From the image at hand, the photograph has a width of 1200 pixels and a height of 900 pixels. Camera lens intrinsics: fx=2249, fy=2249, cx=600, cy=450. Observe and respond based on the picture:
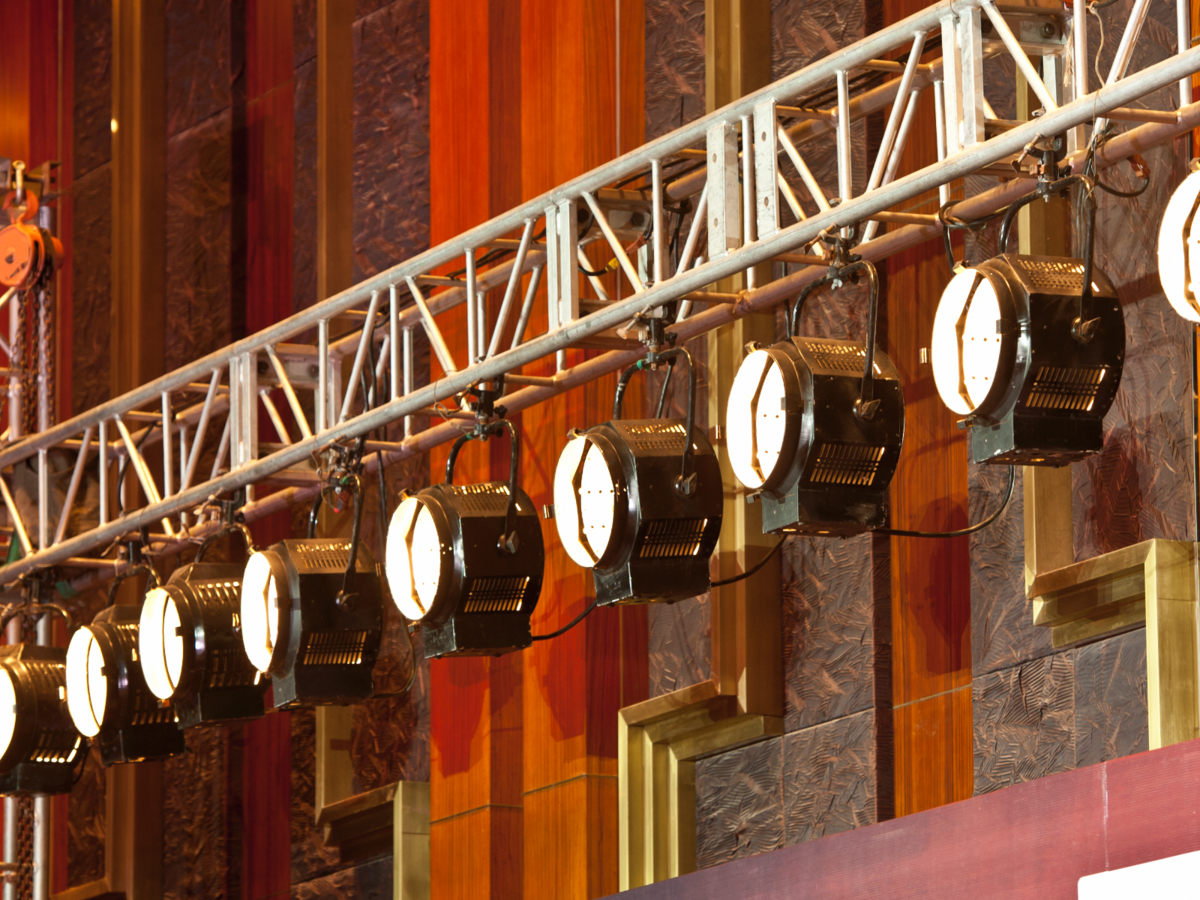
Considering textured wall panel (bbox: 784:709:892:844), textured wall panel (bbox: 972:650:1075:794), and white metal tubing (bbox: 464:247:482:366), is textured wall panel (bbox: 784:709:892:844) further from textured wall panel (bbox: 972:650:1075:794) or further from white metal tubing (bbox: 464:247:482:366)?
white metal tubing (bbox: 464:247:482:366)

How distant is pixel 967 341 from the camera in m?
4.68

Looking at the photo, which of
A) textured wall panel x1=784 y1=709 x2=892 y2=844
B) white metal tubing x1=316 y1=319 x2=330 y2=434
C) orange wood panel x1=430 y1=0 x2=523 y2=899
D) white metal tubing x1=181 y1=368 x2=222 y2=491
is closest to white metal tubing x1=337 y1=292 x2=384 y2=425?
white metal tubing x1=316 y1=319 x2=330 y2=434

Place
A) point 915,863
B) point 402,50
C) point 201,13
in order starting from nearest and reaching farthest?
point 915,863 → point 402,50 → point 201,13

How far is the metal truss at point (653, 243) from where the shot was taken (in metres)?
4.70

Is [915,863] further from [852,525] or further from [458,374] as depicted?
[458,374]

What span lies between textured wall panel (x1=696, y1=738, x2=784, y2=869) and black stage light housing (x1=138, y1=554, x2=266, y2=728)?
1.37m

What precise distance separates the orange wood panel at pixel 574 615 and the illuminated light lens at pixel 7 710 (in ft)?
5.43

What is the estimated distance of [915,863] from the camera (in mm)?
5023

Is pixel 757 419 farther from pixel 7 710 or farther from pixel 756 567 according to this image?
pixel 7 710

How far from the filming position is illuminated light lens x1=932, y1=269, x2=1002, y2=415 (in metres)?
4.60

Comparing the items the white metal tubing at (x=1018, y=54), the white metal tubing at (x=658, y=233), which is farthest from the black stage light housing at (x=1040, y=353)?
the white metal tubing at (x=658, y=233)

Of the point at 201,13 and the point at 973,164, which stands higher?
the point at 201,13

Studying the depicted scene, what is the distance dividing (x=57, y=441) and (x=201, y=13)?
2.54 meters

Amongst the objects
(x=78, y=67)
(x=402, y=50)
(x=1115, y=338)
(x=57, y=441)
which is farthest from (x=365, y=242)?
(x=1115, y=338)
